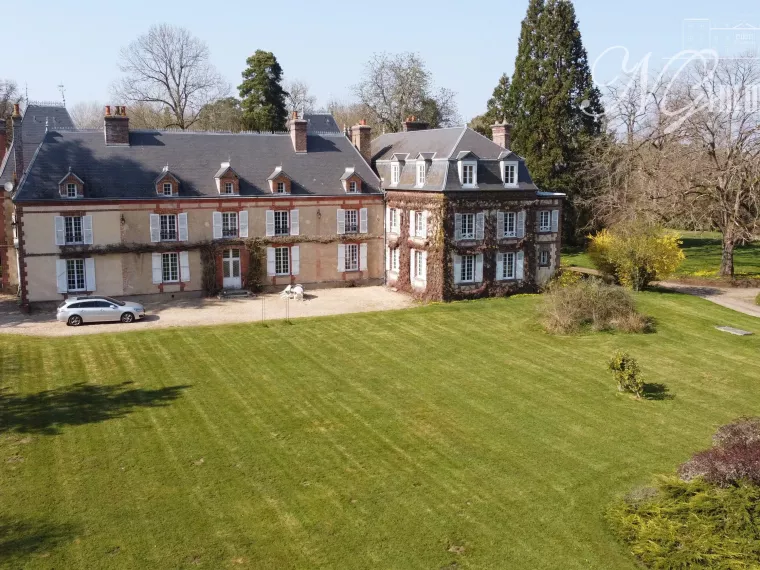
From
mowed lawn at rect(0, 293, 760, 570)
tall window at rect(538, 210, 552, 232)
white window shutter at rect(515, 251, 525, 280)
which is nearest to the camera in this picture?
mowed lawn at rect(0, 293, 760, 570)

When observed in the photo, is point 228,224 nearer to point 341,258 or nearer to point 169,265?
point 169,265

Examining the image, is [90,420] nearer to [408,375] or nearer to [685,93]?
[408,375]

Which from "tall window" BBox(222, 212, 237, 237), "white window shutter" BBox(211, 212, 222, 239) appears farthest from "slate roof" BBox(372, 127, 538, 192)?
"white window shutter" BBox(211, 212, 222, 239)

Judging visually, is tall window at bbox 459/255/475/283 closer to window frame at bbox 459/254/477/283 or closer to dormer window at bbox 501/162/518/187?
window frame at bbox 459/254/477/283

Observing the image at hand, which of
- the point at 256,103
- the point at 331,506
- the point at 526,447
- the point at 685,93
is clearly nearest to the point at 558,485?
the point at 526,447

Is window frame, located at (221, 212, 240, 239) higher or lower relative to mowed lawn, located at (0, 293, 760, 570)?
higher

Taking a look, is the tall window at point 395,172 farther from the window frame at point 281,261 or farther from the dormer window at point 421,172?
the window frame at point 281,261
